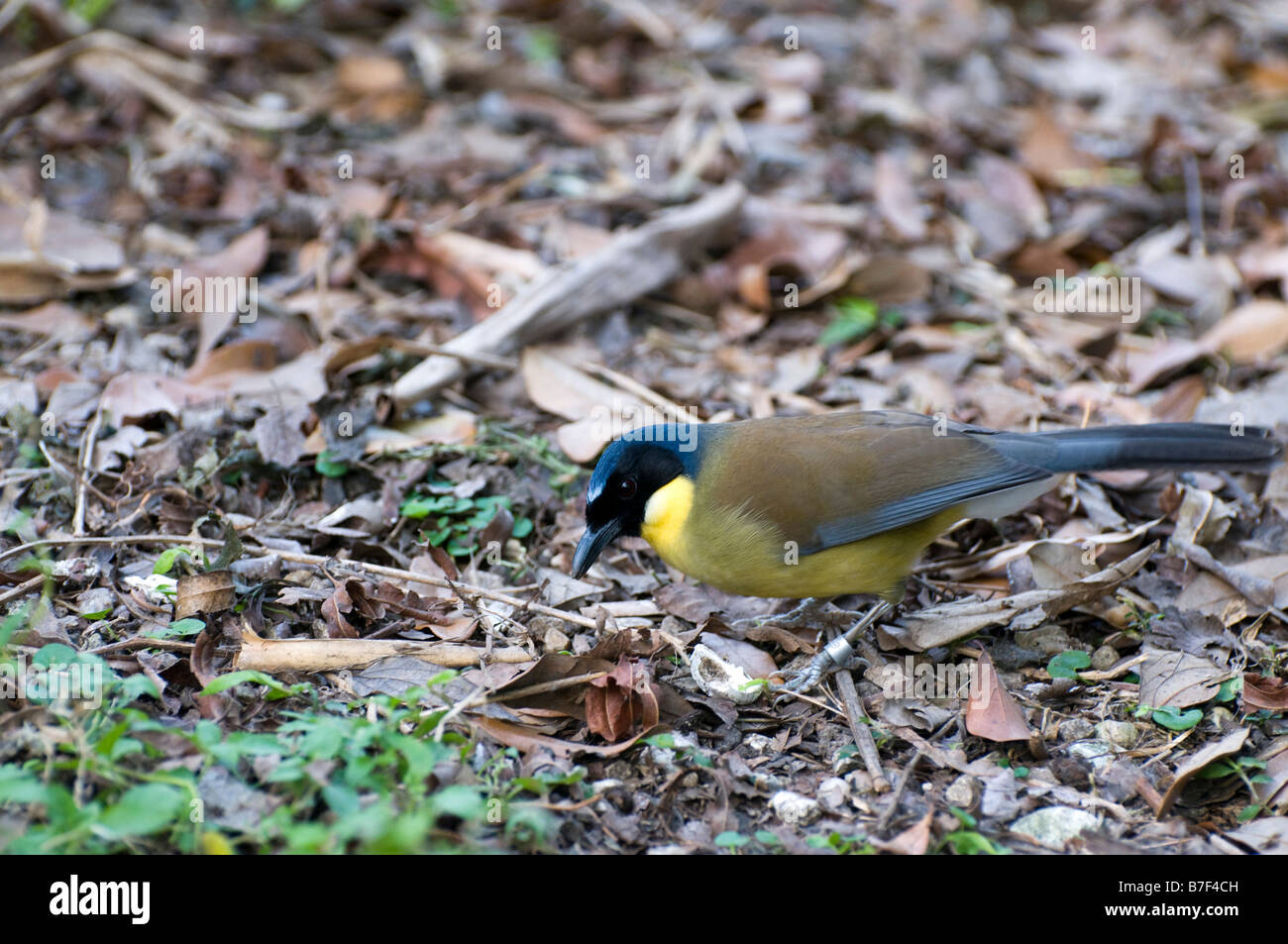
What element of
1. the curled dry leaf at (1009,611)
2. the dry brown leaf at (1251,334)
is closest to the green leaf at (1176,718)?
the curled dry leaf at (1009,611)

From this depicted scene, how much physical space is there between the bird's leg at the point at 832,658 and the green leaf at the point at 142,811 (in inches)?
78.0

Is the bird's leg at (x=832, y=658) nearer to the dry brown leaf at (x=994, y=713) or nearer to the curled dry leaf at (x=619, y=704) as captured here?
the dry brown leaf at (x=994, y=713)

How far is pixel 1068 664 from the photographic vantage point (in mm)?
3984

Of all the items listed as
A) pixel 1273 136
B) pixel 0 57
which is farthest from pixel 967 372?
pixel 0 57

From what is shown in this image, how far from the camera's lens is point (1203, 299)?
594 centimetres

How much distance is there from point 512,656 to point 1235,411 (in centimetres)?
338

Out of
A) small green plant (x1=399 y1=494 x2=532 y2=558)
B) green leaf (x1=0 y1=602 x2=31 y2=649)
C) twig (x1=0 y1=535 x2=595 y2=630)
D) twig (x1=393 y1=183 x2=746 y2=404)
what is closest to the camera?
green leaf (x1=0 y1=602 x2=31 y2=649)

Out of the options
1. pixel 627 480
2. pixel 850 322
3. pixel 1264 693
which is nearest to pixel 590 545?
pixel 627 480

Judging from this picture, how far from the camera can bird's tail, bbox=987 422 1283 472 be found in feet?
13.4

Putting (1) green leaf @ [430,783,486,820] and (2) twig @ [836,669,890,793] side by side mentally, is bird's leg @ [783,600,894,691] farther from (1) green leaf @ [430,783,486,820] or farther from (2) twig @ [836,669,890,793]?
(1) green leaf @ [430,783,486,820]

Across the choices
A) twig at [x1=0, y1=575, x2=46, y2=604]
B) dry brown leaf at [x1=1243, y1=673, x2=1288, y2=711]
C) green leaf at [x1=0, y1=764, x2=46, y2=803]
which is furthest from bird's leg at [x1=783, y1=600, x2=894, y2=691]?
twig at [x1=0, y1=575, x2=46, y2=604]

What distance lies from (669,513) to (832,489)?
584 millimetres

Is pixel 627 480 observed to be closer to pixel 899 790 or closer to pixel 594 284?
pixel 899 790

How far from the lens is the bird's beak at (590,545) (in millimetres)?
4027
